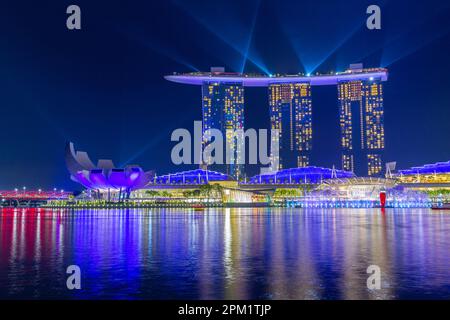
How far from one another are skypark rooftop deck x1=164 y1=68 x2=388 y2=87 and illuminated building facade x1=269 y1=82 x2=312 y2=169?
2.52m

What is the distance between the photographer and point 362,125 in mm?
139875

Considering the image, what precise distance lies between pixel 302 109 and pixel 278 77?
Result: 11.7m

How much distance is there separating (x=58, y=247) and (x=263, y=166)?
130298mm

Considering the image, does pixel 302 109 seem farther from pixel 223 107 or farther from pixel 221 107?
pixel 221 107

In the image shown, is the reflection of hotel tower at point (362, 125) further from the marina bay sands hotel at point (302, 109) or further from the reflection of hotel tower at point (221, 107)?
the reflection of hotel tower at point (221, 107)

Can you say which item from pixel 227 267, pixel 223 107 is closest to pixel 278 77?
pixel 223 107

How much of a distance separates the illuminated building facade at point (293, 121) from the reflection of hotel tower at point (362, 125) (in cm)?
1000

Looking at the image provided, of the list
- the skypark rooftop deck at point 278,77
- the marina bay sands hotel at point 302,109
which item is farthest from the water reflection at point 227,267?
the skypark rooftop deck at point 278,77

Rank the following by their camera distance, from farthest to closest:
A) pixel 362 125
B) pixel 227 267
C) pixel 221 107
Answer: pixel 221 107 < pixel 362 125 < pixel 227 267

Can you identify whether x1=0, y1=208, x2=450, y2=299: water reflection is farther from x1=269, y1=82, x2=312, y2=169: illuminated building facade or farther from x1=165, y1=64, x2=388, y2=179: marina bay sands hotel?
x1=269, y1=82, x2=312, y2=169: illuminated building facade

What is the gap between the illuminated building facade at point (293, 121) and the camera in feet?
466
